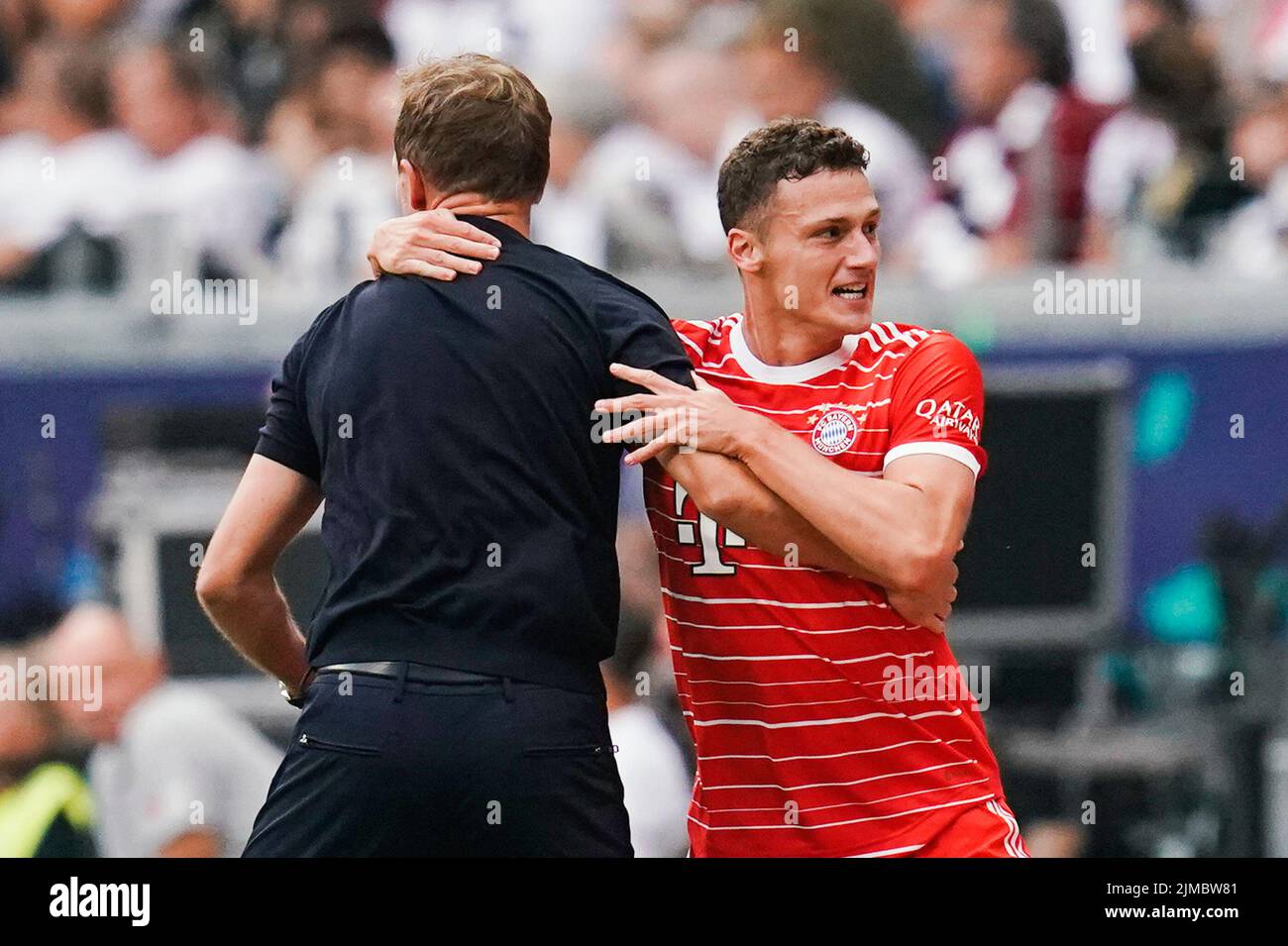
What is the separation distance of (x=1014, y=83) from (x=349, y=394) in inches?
211

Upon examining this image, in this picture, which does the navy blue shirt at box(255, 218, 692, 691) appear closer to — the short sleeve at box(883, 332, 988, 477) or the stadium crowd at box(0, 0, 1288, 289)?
the short sleeve at box(883, 332, 988, 477)

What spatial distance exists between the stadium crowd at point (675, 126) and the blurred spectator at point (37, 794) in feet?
5.95

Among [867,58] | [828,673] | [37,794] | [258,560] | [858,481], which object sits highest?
[867,58]

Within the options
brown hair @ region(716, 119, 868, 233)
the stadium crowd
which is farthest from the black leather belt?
Result: the stadium crowd

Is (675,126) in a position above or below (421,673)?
above

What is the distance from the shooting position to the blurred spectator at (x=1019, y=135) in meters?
7.46

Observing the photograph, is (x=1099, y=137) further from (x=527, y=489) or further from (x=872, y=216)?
(x=527, y=489)

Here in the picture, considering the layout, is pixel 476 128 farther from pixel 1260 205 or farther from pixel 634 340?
pixel 1260 205

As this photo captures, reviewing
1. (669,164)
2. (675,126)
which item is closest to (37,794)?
(669,164)

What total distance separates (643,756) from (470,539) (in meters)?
2.65

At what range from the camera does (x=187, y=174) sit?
812cm

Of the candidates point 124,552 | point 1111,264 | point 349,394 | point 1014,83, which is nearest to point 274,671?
point 349,394
